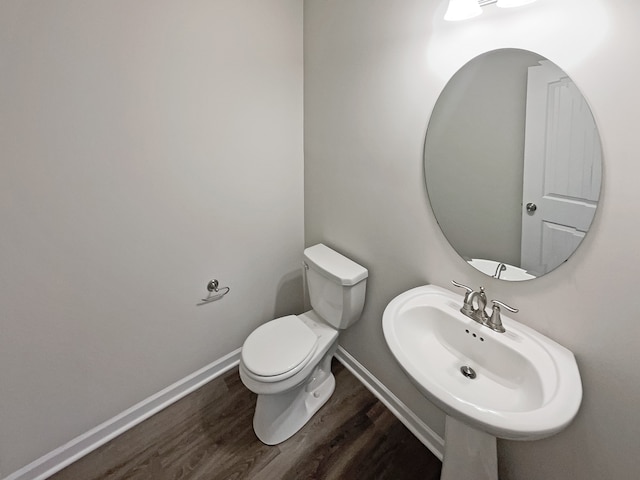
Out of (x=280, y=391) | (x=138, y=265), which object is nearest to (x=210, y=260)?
(x=138, y=265)

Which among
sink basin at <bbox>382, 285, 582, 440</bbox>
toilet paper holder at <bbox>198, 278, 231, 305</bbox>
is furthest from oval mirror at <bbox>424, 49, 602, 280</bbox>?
toilet paper holder at <bbox>198, 278, 231, 305</bbox>

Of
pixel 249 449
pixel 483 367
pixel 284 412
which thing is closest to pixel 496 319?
pixel 483 367

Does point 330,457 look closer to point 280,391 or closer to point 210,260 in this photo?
point 280,391

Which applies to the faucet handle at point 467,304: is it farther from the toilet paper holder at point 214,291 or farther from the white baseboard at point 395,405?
the toilet paper holder at point 214,291

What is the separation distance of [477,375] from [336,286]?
73cm

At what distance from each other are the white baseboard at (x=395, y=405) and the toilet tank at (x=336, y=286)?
0.40 meters

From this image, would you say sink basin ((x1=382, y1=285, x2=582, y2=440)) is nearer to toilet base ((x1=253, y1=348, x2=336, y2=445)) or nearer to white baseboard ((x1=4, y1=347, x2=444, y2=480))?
white baseboard ((x1=4, y1=347, x2=444, y2=480))

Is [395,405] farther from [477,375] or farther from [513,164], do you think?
[513,164]

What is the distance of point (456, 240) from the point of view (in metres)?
1.14

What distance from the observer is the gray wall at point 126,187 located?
3.53 feet

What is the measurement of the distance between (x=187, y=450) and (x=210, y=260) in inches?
Result: 37.1

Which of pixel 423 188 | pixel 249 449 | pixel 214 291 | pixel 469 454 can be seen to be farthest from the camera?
pixel 214 291

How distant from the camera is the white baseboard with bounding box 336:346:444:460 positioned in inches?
54.5

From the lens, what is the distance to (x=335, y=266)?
5.15 feet
